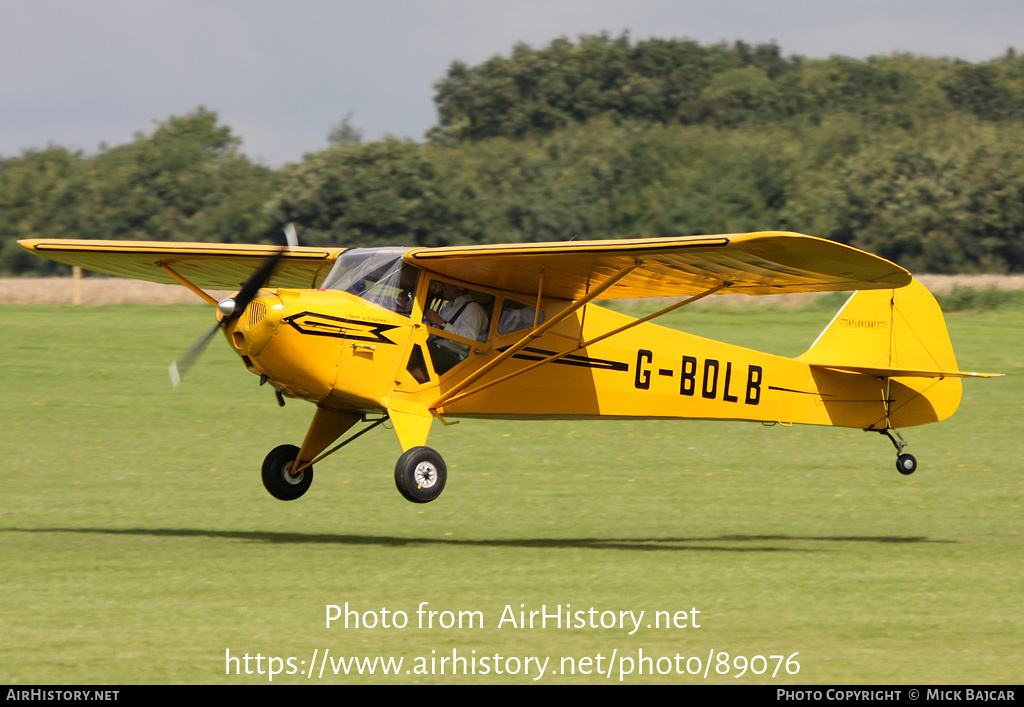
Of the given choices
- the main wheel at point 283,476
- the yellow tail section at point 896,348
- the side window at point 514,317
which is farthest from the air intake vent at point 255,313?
the yellow tail section at point 896,348

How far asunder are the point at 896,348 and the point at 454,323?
5.50 m

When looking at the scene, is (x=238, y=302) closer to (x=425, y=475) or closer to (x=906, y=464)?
(x=425, y=475)

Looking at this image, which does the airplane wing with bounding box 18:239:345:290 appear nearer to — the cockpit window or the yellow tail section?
the cockpit window

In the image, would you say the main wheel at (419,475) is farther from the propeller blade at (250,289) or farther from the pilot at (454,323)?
the propeller blade at (250,289)

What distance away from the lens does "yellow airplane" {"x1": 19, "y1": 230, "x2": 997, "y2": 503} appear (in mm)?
10781

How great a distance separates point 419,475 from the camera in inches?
439

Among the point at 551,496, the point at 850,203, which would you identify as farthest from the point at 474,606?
the point at 850,203

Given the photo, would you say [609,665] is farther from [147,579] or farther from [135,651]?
[147,579]

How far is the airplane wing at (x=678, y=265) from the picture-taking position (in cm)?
995

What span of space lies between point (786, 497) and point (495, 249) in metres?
6.22

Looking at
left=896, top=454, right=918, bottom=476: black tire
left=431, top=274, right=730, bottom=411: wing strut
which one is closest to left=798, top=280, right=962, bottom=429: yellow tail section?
left=896, top=454, right=918, bottom=476: black tire

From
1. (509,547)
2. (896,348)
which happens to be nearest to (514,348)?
(509,547)

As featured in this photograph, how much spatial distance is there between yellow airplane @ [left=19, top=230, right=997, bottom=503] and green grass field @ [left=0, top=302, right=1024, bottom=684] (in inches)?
49.2

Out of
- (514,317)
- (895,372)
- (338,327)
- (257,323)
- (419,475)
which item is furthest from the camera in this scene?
(895,372)
